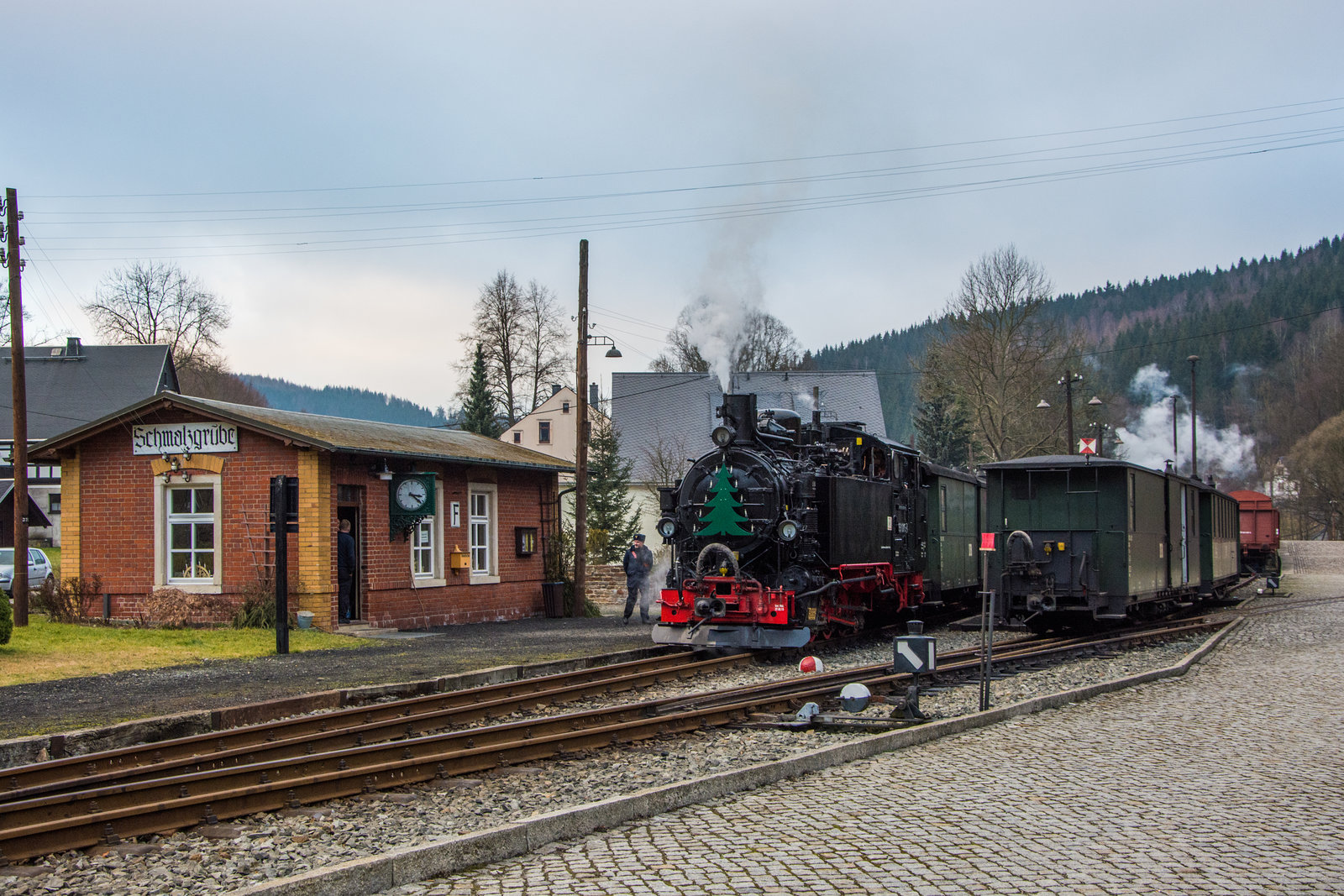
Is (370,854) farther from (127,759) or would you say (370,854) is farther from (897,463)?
(897,463)

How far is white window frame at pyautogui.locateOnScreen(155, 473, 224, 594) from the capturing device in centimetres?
1853

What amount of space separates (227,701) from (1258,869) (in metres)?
8.73

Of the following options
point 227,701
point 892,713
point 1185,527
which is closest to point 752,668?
point 892,713

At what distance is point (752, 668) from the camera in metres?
14.1

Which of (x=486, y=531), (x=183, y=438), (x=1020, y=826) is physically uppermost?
(x=183, y=438)

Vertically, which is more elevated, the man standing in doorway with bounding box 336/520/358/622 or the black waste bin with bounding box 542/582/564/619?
the man standing in doorway with bounding box 336/520/358/622

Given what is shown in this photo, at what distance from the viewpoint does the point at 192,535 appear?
1878 cm

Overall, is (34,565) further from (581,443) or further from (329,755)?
(329,755)

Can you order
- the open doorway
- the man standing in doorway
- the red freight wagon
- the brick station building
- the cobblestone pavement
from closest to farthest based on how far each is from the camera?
1. the cobblestone pavement
2. the brick station building
3. the man standing in doorway
4. the open doorway
5. the red freight wagon

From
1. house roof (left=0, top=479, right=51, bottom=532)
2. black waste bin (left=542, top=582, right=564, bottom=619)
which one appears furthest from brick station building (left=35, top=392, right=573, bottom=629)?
house roof (left=0, top=479, right=51, bottom=532)

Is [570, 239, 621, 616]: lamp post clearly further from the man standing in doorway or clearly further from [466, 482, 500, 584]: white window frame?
the man standing in doorway

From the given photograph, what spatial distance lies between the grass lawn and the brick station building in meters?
1.01

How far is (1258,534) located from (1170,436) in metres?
26.4

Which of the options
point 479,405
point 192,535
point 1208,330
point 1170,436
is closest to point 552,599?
point 192,535
